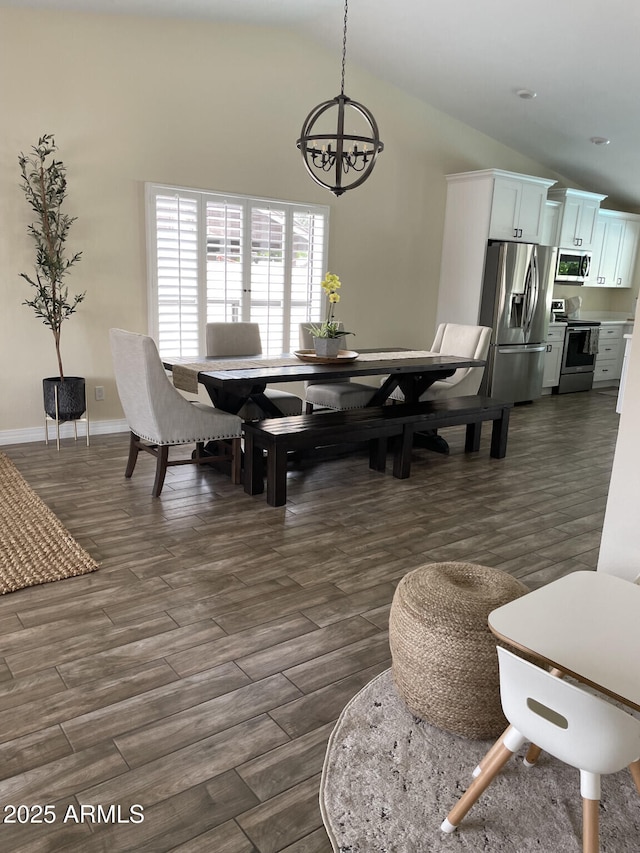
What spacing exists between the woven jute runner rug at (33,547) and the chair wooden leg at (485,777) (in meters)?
1.92

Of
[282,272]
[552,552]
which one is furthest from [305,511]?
[282,272]

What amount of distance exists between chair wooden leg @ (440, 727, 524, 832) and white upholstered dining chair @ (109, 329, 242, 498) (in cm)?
255

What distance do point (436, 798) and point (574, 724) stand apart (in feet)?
2.00

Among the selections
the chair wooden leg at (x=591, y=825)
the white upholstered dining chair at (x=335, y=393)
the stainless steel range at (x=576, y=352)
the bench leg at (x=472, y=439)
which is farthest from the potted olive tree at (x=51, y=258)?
the stainless steel range at (x=576, y=352)

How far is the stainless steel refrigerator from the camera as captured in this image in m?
6.77

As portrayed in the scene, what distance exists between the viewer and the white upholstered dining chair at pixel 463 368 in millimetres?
5281

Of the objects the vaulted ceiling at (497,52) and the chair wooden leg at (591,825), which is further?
the vaulted ceiling at (497,52)

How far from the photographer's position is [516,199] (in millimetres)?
6875

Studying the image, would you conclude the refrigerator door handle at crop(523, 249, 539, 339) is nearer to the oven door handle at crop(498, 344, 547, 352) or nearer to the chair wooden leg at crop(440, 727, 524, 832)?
the oven door handle at crop(498, 344, 547, 352)

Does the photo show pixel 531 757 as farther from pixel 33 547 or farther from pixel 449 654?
pixel 33 547

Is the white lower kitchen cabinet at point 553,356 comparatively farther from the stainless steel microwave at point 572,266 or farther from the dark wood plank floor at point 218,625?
the dark wood plank floor at point 218,625

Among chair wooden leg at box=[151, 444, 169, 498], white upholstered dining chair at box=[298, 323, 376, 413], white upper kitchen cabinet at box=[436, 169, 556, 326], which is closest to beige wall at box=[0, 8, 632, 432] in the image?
white upper kitchen cabinet at box=[436, 169, 556, 326]

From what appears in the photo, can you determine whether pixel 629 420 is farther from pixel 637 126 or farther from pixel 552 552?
pixel 637 126

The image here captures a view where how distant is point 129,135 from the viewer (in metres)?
4.98
